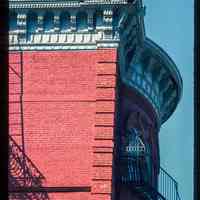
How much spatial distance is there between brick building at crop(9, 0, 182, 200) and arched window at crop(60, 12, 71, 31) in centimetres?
2

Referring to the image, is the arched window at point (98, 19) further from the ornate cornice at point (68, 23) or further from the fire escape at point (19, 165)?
the fire escape at point (19, 165)

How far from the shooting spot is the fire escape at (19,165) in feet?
47.3

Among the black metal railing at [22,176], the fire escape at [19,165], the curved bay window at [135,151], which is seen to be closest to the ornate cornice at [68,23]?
the fire escape at [19,165]

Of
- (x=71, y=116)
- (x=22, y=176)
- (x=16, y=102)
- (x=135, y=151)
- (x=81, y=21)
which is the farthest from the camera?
(x=135, y=151)

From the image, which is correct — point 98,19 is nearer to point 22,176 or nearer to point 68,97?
point 68,97

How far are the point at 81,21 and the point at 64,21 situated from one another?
358mm

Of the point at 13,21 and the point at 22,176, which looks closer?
the point at 22,176

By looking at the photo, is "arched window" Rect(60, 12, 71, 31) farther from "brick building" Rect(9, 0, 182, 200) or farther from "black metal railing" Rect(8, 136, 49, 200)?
"black metal railing" Rect(8, 136, 49, 200)

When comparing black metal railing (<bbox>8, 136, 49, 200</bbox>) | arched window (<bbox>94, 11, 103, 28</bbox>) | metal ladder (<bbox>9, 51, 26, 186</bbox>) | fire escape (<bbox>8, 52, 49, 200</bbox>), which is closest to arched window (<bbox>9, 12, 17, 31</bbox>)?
metal ladder (<bbox>9, 51, 26, 186</bbox>)

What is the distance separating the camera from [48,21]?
50.1 feet

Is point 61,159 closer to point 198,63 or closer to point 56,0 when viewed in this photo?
point 56,0

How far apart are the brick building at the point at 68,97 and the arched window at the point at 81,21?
2 cm

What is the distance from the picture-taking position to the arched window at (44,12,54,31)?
1523 cm

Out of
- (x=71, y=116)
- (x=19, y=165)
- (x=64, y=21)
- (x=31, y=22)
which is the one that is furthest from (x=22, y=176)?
(x=64, y=21)
